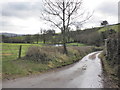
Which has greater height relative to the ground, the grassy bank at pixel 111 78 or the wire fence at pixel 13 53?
the wire fence at pixel 13 53

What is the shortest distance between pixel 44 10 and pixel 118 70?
1243cm

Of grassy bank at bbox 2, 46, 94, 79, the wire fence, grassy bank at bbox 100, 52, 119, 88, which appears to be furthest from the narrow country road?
the wire fence

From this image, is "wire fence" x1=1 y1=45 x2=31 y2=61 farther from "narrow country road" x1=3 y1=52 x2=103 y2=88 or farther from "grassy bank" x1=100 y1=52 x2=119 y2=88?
"grassy bank" x1=100 y1=52 x2=119 y2=88

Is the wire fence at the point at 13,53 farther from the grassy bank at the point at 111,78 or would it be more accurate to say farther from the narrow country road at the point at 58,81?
the grassy bank at the point at 111,78

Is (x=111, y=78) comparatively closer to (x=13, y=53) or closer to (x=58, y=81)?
(x=58, y=81)

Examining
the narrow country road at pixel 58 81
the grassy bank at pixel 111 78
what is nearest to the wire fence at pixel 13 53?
the narrow country road at pixel 58 81

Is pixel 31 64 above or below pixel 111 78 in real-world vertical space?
above

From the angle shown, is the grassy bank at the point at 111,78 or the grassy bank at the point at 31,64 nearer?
the grassy bank at the point at 111,78

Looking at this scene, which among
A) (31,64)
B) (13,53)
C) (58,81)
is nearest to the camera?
(58,81)

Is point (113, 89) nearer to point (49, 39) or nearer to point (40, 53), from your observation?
point (40, 53)

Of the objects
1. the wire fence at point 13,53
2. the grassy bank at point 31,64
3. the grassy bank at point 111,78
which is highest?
the wire fence at point 13,53

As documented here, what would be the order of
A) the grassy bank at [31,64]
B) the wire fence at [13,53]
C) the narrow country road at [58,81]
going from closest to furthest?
the narrow country road at [58,81] → the grassy bank at [31,64] → the wire fence at [13,53]

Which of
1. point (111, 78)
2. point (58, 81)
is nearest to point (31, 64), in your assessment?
point (58, 81)

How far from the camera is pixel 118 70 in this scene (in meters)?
7.38
